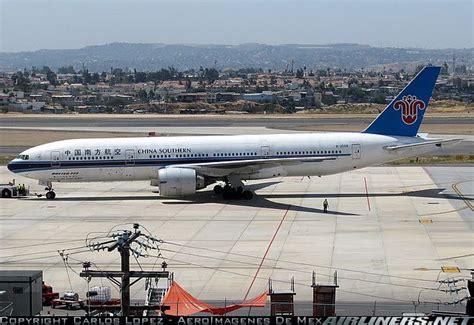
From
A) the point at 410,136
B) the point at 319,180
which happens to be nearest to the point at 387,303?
the point at 410,136

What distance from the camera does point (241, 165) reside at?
57625 mm

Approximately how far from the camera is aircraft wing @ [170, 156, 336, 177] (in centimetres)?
5744

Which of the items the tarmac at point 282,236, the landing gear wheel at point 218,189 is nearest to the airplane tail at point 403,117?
the tarmac at point 282,236

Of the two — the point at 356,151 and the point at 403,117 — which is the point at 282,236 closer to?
the point at 356,151

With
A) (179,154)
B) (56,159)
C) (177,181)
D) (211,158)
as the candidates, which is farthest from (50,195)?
(211,158)

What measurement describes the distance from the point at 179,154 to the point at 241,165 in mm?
4128

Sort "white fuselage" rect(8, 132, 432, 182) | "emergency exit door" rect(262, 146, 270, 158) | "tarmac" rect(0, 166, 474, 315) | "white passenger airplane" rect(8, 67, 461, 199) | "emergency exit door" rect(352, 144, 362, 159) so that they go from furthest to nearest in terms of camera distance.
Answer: "emergency exit door" rect(352, 144, 362, 159) → "emergency exit door" rect(262, 146, 270, 158) → "white fuselage" rect(8, 132, 432, 182) → "white passenger airplane" rect(8, 67, 461, 199) → "tarmac" rect(0, 166, 474, 315)

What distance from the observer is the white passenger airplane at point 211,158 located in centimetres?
5831

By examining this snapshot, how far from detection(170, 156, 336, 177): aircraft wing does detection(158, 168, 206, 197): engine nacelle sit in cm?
96

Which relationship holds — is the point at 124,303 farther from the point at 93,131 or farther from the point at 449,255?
the point at 93,131

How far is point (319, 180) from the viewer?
6831 centimetres

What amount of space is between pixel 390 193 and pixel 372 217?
992cm

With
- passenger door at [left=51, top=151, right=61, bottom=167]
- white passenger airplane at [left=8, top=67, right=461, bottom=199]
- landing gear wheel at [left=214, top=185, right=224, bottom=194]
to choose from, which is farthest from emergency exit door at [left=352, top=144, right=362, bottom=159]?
passenger door at [left=51, top=151, right=61, bottom=167]

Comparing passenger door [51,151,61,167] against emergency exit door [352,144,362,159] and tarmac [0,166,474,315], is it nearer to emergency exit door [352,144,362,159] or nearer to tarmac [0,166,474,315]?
tarmac [0,166,474,315]
